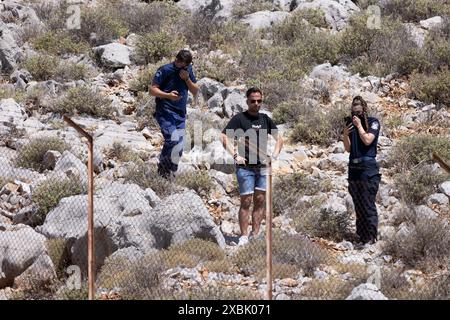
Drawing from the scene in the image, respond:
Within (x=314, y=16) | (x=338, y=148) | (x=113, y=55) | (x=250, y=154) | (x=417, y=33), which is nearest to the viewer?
(x=250, y=154)

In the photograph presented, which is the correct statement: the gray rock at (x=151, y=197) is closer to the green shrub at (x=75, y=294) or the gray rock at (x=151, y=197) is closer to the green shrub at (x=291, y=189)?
the green shrub at (x=291, y=189)

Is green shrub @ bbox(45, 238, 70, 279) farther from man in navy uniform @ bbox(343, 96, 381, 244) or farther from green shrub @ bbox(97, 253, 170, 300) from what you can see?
man in navy uniform @ bbox(343, 96, 381, 244)

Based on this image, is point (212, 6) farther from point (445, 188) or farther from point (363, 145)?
point (363, 145)

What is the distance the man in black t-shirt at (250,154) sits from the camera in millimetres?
8477

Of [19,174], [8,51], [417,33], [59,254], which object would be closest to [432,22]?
[417,33]

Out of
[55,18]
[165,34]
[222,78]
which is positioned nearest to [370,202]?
[222,78]

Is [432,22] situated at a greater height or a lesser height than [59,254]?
lesser

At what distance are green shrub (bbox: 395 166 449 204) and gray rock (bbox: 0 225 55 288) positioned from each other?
451 cm

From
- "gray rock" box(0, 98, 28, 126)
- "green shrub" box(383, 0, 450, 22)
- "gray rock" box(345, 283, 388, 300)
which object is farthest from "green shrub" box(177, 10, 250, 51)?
"gray rock" box(345, 283, 388, 300)

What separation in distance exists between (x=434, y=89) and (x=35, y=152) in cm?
691

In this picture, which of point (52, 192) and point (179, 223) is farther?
point (52, 192)

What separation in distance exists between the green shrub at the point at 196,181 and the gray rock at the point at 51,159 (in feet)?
6.28

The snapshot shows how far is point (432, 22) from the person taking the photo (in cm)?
1777

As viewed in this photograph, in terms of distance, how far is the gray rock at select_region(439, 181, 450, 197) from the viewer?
9.98 m
